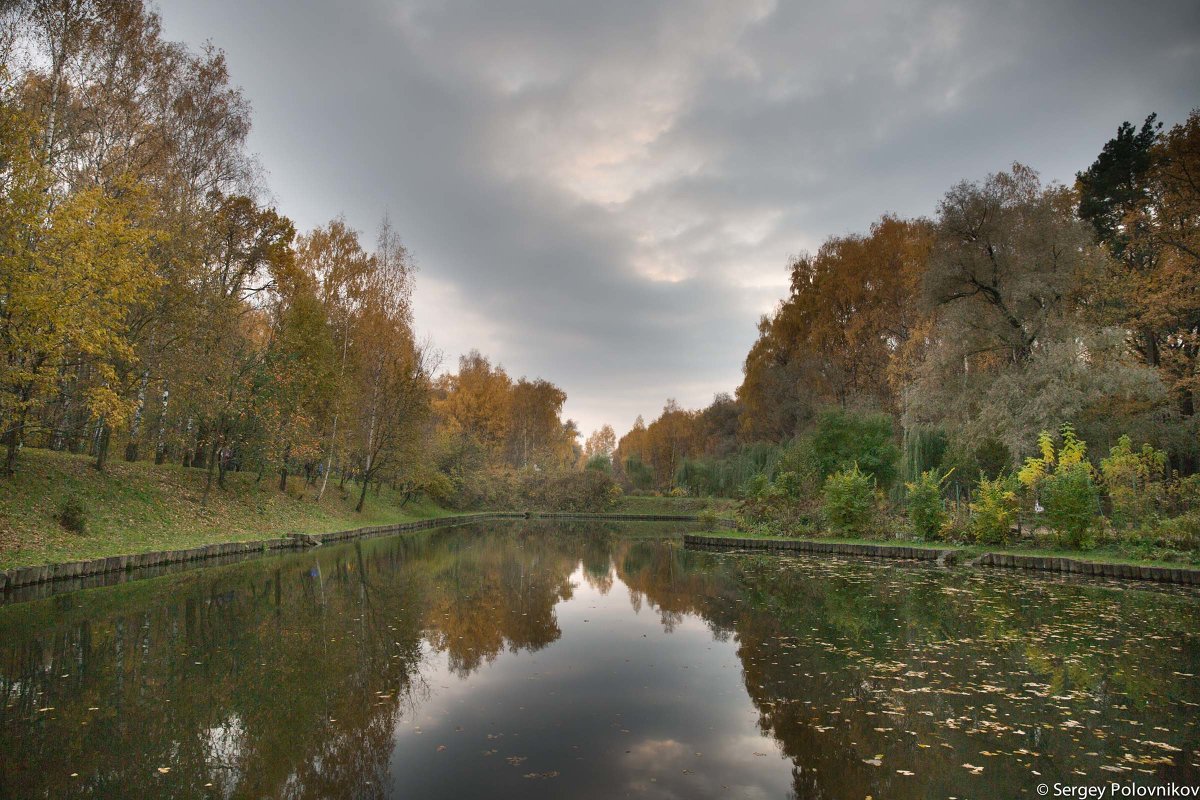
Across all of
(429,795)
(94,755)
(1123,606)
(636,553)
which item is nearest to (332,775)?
(429,795)

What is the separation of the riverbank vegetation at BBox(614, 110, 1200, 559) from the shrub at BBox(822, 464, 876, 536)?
51 mm

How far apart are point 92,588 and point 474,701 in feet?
28.8

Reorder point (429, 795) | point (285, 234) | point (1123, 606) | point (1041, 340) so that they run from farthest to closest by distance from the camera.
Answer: point (285, 234)
point (1041, 340)
point (1123, 606)
point (429, 795)

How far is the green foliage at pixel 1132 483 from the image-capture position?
560 inches

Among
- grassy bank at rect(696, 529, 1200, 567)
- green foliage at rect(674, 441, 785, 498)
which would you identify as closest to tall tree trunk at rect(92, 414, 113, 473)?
grassy bank at rect(696, 529, 1200, 567)

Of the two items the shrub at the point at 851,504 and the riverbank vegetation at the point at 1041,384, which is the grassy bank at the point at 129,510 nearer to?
the riverbank vegetation at the point at 1041,384

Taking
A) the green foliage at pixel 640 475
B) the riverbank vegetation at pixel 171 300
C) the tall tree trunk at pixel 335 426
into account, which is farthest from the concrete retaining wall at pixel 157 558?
the green foliage at pixel 640 475

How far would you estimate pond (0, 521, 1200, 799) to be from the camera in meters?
3.90

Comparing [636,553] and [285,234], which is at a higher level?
[285,234]

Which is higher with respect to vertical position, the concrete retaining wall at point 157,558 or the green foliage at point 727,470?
the green foliage at point 727,470

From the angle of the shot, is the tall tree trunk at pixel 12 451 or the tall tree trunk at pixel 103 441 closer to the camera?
the tall tree trunk at pixel 12 451

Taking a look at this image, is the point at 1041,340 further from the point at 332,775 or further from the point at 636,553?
the point at 332,775

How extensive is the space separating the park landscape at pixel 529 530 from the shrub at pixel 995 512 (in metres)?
0.09

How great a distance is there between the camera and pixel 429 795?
3.66 metres
